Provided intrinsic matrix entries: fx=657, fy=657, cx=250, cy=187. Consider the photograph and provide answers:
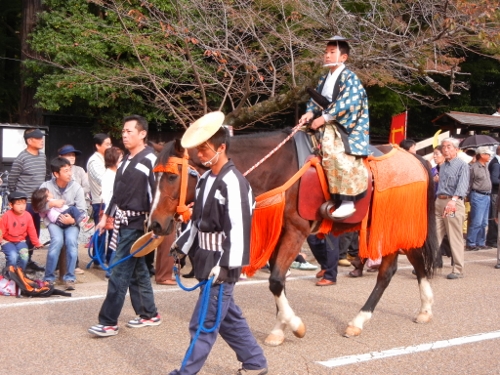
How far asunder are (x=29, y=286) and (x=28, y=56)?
9189mm

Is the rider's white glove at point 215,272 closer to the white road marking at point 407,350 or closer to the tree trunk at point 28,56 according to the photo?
the white road marking at point 407,350

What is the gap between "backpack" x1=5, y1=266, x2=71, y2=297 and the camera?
24.8 ft

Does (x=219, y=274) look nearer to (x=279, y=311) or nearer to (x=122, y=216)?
(x=279, y=311)

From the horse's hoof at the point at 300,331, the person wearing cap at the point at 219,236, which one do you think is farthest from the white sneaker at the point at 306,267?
the person wearing cap at the point at 219,236

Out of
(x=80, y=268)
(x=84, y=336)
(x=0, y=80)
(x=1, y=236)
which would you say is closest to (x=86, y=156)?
(x=0, y=80)

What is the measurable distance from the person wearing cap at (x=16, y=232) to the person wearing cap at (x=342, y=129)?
380cm

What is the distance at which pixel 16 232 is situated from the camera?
786 centimetres

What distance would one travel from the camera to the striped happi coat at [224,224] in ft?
14.2

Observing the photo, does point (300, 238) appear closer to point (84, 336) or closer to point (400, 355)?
point (400, 355)

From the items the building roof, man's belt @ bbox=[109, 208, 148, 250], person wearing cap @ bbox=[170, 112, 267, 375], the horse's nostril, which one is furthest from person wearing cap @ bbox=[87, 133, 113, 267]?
the building roof

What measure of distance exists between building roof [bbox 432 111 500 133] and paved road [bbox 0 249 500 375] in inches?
335

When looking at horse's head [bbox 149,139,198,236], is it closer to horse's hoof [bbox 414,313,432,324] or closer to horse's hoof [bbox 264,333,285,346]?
horse's hoof [bbox 264,333,285,346]

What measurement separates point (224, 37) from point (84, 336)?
25.4ft

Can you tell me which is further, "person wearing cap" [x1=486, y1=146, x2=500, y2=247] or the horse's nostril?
"person wearing cap" [x1=486, y1=146, x2=500, y2=247]
